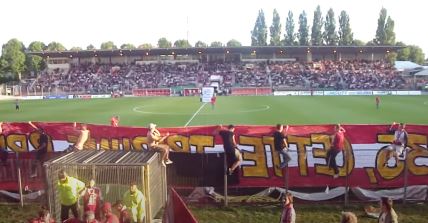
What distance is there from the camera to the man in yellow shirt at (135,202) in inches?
404

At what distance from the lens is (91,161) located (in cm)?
1079

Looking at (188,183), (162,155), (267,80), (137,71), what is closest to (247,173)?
(188,183)

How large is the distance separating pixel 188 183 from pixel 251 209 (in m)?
2.09

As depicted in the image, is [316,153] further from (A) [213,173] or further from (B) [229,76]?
(B) [229,76]

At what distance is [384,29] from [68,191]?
12985 centimetres

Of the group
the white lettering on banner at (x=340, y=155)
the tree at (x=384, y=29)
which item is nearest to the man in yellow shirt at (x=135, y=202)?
the white lettering on banner at (x=340, y=155)

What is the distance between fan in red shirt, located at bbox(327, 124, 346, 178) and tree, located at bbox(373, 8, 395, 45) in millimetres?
122939

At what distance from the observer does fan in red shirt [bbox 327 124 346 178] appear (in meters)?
12.9

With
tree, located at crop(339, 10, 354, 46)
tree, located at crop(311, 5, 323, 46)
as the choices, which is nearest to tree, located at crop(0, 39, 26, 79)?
tree, located at crop(311, 5, 323, 46)

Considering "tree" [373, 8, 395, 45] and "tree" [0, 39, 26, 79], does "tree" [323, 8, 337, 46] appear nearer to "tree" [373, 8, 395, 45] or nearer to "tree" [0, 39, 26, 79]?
"tree" [373, 8, 395, 45]

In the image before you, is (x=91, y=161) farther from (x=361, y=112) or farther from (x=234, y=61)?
(x=234, y=61)

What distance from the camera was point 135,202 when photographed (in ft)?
33.8

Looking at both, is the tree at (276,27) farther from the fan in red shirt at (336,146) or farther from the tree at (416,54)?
the fan in red shirt at (336,146)

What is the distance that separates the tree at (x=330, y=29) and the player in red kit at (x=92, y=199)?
127 metres
